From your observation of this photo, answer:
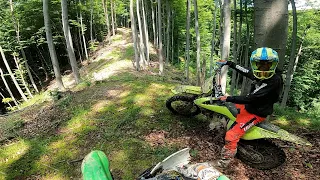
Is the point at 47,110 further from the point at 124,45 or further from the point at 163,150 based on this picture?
the point at 124,45

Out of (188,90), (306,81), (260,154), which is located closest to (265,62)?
(260,154)

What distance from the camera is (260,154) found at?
4.25 m

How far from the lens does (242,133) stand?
4.07m

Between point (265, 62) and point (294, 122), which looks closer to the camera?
point (265, 62)

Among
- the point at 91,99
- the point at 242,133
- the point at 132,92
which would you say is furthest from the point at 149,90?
the point at 242,133

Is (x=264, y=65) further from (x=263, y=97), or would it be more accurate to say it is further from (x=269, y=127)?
(x=269, y=127)

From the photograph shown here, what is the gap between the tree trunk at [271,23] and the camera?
414 cm

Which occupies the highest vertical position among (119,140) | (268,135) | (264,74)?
(264,74)

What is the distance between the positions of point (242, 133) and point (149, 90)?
16.2ft

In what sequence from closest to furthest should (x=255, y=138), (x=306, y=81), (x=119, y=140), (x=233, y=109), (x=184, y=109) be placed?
(x=255, y=138), (x=233, y=109), (x=119, y=140), (x=184, y=109), (x=306, y=81)

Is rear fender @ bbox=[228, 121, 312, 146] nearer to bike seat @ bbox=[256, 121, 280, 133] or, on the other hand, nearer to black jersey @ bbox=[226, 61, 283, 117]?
bike seat @ bbox=[256, 121, 280, 133]

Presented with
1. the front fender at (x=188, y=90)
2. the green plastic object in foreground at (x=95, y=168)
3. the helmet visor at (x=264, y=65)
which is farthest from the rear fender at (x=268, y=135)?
the green plastic object in foreground at (x=95, y=168)

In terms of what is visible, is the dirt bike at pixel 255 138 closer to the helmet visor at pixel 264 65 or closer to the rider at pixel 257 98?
the rider at pixel 257 98

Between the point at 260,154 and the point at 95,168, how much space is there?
10.8 ft
